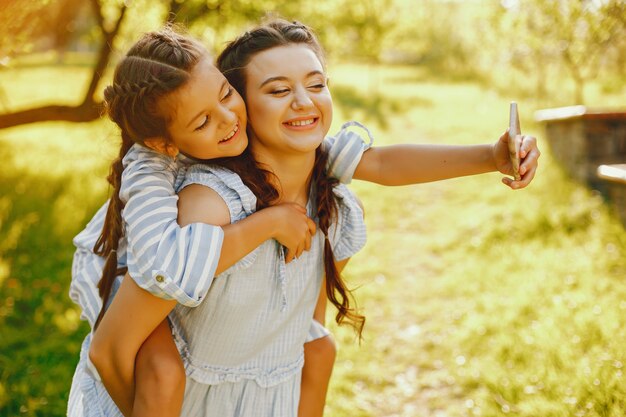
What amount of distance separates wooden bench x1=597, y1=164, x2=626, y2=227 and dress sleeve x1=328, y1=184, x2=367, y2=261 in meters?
2.67

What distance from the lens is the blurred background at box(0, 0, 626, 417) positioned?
3.21 metres

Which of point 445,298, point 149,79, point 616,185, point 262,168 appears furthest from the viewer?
point 616,185

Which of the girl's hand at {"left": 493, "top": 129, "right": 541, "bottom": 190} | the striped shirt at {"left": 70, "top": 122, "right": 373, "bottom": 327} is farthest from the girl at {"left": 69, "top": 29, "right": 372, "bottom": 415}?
the girl's hand at {"left": 493, "top": 129, "right": 541, "bottom": 190}

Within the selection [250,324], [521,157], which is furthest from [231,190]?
[521,157]

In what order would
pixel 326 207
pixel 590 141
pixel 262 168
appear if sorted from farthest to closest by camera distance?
1. pixel 590 141
2. pixel 326 207
3. pixel 262 168

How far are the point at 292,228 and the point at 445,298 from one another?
284 cm

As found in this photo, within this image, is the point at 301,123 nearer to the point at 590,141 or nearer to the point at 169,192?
the point at 169,192

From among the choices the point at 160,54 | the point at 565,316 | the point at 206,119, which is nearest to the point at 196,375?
the point at 206,119

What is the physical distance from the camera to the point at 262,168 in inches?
80.5

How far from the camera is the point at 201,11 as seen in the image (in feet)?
19.3

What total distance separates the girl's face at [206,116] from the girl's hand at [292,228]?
0.22 meters

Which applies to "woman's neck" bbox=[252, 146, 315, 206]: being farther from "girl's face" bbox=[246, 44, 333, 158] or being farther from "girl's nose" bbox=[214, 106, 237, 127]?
"girl's nose" bbox=[214, 106, 237, 127]

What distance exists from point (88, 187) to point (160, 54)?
5.31 metres

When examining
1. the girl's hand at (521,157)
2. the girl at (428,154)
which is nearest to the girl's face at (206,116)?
the girl at (428,154)
